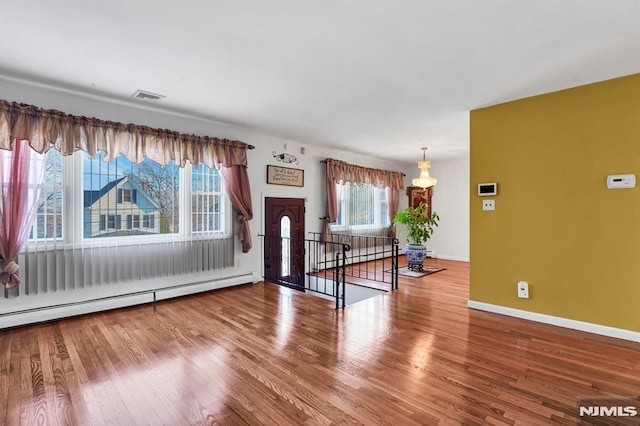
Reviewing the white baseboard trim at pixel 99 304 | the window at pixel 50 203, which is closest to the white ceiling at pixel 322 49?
the window at pixel 50 203

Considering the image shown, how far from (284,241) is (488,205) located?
3.55 metres

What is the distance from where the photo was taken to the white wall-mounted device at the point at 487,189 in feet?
12.8

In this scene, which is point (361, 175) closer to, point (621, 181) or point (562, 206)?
point (562, 206)

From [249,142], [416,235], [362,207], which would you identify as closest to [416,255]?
[416,235]

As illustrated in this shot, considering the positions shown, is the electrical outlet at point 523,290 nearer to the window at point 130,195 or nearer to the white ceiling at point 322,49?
the white ceiling at point 322,49

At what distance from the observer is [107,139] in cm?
378

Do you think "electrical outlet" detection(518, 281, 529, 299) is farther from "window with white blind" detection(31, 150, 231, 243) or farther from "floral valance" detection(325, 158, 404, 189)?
"window with white blind" detection(31, 150, 231, 243)

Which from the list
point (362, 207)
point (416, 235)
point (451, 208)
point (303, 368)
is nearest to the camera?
point (303, 368)

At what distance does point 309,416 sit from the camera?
1.91 m

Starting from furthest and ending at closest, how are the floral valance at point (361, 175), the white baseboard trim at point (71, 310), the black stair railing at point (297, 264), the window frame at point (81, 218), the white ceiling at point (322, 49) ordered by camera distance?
the floral valance at point (361, 175) < the black stair railing at point (297, 264) < the window frame at point (81, 218) < the white baseboard trim at point (71, 310) < the white ceiling at point (322, 49)

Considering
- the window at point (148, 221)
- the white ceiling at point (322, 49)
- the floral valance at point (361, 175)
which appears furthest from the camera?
the floral valance at point (361, 175)

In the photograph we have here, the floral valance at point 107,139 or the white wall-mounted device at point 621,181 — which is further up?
the floral valance at point 107,139

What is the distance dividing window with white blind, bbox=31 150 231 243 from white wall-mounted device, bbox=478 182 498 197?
3.79 metres

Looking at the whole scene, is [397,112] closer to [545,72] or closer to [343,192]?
[545,72]
